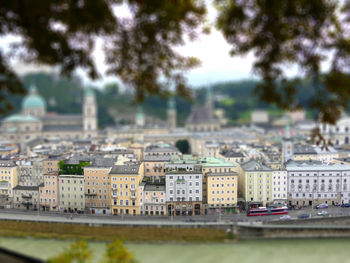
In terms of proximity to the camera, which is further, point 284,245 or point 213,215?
point 213,215

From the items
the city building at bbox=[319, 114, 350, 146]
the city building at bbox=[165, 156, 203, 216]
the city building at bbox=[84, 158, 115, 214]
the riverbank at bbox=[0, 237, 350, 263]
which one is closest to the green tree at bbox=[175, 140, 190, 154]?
the city building at bbox=[319, 114, 350, 146]

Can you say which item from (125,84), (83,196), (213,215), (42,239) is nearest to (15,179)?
(83,196)

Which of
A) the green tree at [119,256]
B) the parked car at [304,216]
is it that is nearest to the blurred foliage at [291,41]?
the green tree at [119,256]

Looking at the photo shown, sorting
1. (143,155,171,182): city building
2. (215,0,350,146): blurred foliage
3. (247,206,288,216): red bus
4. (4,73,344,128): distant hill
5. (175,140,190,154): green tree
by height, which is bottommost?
(247,206,288,216): red bus

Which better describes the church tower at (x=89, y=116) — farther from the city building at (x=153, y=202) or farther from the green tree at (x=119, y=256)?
the green tree at (x=119, y=256)

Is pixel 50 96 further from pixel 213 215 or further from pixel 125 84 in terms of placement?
pixel 125 84

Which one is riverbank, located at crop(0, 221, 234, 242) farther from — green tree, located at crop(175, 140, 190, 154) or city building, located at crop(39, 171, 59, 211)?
green tree, located at crop(175, 140, 190, 154)
